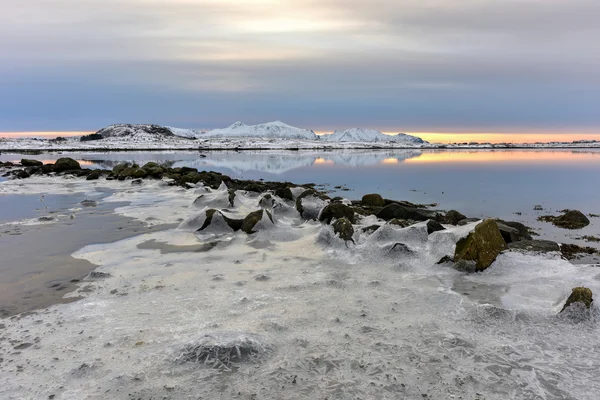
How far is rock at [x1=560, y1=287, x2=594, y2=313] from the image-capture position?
6000mm

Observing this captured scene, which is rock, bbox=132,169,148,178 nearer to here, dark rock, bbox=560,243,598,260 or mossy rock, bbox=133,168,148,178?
mossy rock, bbox=133,168,148,178

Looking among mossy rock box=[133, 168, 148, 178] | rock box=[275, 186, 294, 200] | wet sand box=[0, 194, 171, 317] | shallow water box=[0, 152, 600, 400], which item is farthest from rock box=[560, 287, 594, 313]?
mossy rock box=[133, 168, 148, 178]

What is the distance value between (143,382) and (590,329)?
606cm

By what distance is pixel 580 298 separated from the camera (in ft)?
19.7

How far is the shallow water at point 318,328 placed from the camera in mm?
4332

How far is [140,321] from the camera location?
5.79m

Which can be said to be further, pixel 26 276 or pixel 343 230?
pixel 343 230

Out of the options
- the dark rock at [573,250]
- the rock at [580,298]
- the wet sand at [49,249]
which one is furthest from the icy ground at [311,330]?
the dark rock at [573,250]

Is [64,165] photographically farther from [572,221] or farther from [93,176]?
[572,221]

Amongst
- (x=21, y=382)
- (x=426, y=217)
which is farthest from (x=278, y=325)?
(x=426, y=217)

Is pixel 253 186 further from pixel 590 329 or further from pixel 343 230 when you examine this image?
pixel 590 329

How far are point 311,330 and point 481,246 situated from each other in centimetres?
469

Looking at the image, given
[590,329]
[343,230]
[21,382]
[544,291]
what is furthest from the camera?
[343,230]

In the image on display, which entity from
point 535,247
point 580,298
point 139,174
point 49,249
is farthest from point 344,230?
point 139,174
